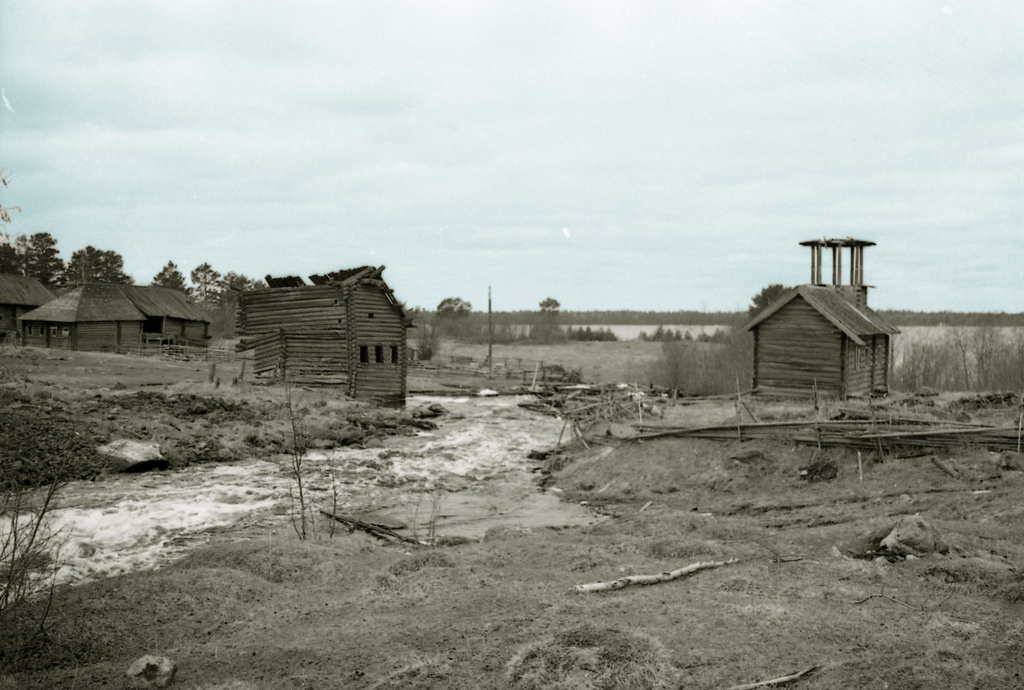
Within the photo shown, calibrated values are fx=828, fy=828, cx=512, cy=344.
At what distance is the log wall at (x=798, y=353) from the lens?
27781 millimetres

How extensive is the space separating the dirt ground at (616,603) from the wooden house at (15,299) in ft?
157

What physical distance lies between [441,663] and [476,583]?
263 cm

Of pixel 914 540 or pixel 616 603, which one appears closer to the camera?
pixel 616 603

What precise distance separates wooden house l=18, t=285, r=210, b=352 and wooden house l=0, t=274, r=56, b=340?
9.94 ft

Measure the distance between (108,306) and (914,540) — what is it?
51.1 meters

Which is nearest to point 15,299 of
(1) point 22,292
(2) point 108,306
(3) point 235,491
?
(1) point 22,292

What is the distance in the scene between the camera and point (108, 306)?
5134 cm

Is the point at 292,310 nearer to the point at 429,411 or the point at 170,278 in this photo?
the point at 429,411

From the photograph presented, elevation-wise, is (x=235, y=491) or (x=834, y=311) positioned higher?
(x=834, y=311)

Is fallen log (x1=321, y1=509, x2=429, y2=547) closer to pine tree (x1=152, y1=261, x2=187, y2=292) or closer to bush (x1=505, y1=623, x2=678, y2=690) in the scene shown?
bush (x1=505, y1=623, x2=678, y2=690)

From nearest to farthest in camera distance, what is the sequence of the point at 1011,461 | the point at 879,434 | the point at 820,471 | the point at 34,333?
the point at 1011,461
the point at 879,434
the point at 820,471
the point at 34,333

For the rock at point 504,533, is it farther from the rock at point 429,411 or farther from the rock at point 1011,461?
the rock at point 429,411

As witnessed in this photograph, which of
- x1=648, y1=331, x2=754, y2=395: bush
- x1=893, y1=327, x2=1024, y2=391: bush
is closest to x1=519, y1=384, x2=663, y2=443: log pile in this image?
x1=648, y1=331, x2=754, y2=395: bush

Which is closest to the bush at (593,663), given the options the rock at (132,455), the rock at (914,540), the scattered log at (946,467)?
the rock at (914,540)
